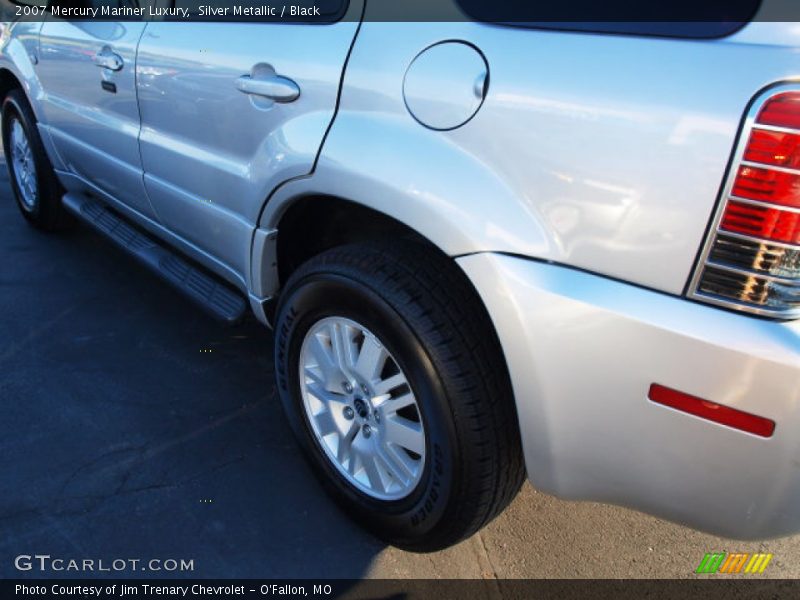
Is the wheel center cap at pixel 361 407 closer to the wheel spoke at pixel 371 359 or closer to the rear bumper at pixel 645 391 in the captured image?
the wheel spoke at pixel 371 359

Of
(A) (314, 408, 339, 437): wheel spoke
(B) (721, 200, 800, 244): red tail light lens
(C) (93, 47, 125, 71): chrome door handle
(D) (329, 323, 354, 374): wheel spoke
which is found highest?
(B) (721, 200, 800, 244): red tail light lens

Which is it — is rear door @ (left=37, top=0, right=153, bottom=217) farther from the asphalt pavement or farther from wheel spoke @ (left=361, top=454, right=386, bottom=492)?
wheel spoke @ (left=361, top=454, right=386, bottom=492)

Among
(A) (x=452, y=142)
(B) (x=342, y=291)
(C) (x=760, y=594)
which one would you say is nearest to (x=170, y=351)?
(B) (x=342, y=291)

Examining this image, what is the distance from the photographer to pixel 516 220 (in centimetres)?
148

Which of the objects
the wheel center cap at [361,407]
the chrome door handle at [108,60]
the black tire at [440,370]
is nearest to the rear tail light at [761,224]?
the black tire at [440,370]

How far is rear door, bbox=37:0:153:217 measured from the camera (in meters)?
2.83

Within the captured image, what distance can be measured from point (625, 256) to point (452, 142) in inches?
19.3

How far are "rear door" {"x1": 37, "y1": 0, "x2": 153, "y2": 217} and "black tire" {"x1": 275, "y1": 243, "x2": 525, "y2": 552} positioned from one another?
4.81 feet

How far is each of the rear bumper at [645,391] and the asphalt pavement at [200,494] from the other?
68cm

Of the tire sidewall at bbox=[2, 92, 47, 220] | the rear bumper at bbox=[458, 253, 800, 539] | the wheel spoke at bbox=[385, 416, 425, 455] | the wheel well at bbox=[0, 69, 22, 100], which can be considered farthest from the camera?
the wheel well at bbox=[0, 69, 22, 100]

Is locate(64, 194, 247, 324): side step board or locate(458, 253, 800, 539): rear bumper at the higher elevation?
locate(458, 253, 800, 539): rear bumper

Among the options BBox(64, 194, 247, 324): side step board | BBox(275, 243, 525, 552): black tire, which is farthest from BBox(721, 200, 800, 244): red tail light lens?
BBox(64, 194, 247, 324): side step board

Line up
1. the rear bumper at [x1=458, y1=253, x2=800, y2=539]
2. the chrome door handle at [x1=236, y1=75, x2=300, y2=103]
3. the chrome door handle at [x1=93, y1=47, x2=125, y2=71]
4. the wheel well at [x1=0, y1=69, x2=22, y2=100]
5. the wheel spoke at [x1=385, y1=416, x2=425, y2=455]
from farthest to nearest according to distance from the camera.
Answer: the wheel well at [x1=0, y1=69, x2=22, y2=100] → the chrome door handle at [x1=93, y1=47, x2=125, y2=71] → the chrome door handle at [x1=236, y1=75, x2=300, y2=103] → the wheel spoke at [x1=385, y1=416, x2=425, y2=455] → the rear bumper at [x1=458, y1=253, x2=800, y2=539]

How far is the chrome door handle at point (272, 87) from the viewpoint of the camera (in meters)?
1.98
